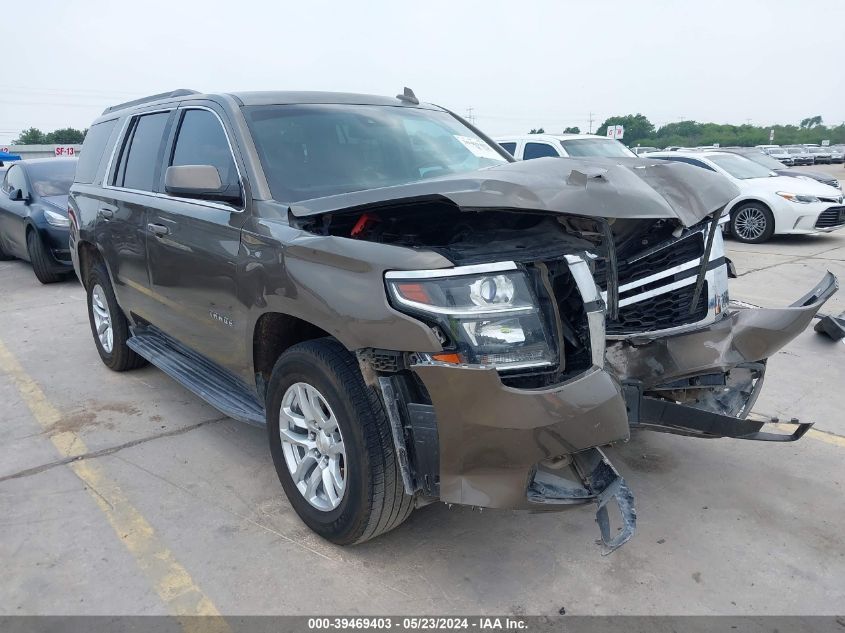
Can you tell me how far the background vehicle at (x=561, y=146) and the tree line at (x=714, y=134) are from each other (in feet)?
195

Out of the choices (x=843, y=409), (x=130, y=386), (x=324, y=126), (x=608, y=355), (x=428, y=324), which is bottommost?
(x=130, y=386)

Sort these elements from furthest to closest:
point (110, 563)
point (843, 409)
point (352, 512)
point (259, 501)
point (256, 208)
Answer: point (843, 409), point (259, 501), point (256, 208), point (110, 563), point (352, 512)

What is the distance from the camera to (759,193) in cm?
1087

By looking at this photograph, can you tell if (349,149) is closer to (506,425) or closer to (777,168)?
(506,425)

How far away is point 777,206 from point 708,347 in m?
9.46

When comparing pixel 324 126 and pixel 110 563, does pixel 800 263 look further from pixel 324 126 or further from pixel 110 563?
pixel 110 563

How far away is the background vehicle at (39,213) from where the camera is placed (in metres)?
8.82

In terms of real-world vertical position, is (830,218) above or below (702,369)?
below

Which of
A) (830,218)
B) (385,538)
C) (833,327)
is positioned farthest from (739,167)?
(385,538)

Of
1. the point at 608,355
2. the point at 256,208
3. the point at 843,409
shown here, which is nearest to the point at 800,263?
the point at 843,409

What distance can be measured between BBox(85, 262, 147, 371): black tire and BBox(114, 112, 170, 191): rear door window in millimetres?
805

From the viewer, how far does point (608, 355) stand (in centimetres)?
→ 264

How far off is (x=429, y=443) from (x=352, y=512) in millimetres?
553

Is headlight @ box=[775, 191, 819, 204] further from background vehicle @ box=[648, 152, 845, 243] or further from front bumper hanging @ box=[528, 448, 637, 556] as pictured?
front bumper hanging @ box=[528, 448, 637, 556]
